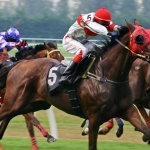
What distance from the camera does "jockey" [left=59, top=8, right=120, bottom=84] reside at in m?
7.82

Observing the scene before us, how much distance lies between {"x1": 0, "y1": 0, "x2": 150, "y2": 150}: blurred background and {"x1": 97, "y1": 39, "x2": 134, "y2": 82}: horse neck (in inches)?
83.4

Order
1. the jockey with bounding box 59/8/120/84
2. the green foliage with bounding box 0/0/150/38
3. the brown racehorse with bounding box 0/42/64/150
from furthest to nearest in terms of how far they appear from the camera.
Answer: the green foliage with bounding box 0/0/150/38 → the brown racehorse with bounding box 0/42/64/150 → the jockey with bounding box 59/8/120/84

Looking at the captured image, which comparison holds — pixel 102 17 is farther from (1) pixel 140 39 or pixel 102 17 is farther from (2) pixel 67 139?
(2) pixel 67 139

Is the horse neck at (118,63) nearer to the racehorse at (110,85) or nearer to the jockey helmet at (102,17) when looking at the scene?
the racehorse at (110,85)

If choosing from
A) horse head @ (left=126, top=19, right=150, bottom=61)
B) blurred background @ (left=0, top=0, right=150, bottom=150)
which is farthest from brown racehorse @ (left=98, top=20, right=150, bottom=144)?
horse head @ (left=126, top=19, right=150, bottom=61)

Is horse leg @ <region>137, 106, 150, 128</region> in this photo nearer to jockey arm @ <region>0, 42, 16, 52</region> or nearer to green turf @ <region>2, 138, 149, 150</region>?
green turf @ <region>2, 138, 149, 150</region>

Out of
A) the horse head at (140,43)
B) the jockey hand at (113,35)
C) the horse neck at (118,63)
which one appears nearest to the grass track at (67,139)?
the horse neck at (118,63)

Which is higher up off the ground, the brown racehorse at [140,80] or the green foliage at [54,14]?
the brown racehorse at [140,80]

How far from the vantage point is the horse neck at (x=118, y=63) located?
7.79 meters

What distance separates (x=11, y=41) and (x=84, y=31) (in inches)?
114

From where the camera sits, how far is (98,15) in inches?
313

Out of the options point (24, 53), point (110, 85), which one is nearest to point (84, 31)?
point (110, 85)

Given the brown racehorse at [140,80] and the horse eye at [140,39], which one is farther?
Result: the brown racehorse at [140,80]

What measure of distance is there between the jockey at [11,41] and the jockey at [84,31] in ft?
7.12
